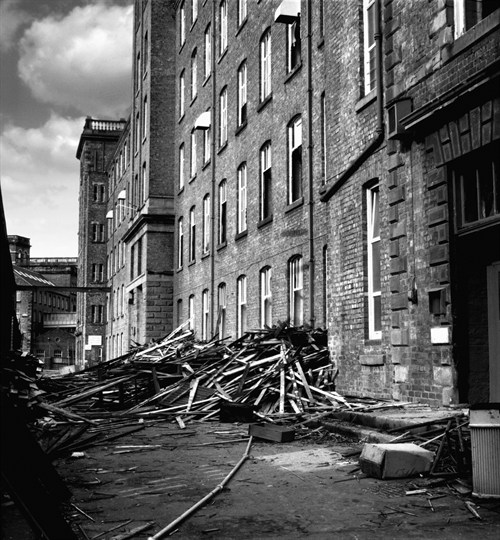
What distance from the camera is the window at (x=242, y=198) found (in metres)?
23.8

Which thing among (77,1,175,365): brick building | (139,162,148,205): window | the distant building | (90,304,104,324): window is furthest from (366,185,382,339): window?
the distant building

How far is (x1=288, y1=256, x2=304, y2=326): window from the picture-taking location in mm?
18531

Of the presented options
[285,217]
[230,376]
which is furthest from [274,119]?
[230,376]

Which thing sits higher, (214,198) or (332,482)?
(214,198)

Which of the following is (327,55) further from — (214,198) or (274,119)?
(214,198)

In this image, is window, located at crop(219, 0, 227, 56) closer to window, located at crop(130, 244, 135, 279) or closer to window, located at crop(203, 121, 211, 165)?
window, located at crop(203, 121, 211, 165)

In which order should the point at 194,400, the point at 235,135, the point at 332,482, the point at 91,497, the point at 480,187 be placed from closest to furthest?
1. the point at 91,497
2. the point at 332,482
3. the point at 480,187
4. the point at 194,400
5. the point at 235,135

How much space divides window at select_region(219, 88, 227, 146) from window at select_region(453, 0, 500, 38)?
16669mm

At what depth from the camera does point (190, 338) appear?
2023 centimetres

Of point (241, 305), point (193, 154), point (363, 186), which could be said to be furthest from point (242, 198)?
point (363, 186)

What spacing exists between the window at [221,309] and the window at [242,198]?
2729 millimetres

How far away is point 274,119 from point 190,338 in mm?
6656

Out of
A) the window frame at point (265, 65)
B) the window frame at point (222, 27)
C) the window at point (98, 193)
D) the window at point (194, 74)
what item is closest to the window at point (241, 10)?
the window frame at point (222, 27)

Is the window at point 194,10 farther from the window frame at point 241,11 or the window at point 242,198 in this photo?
the window at point 242,198
